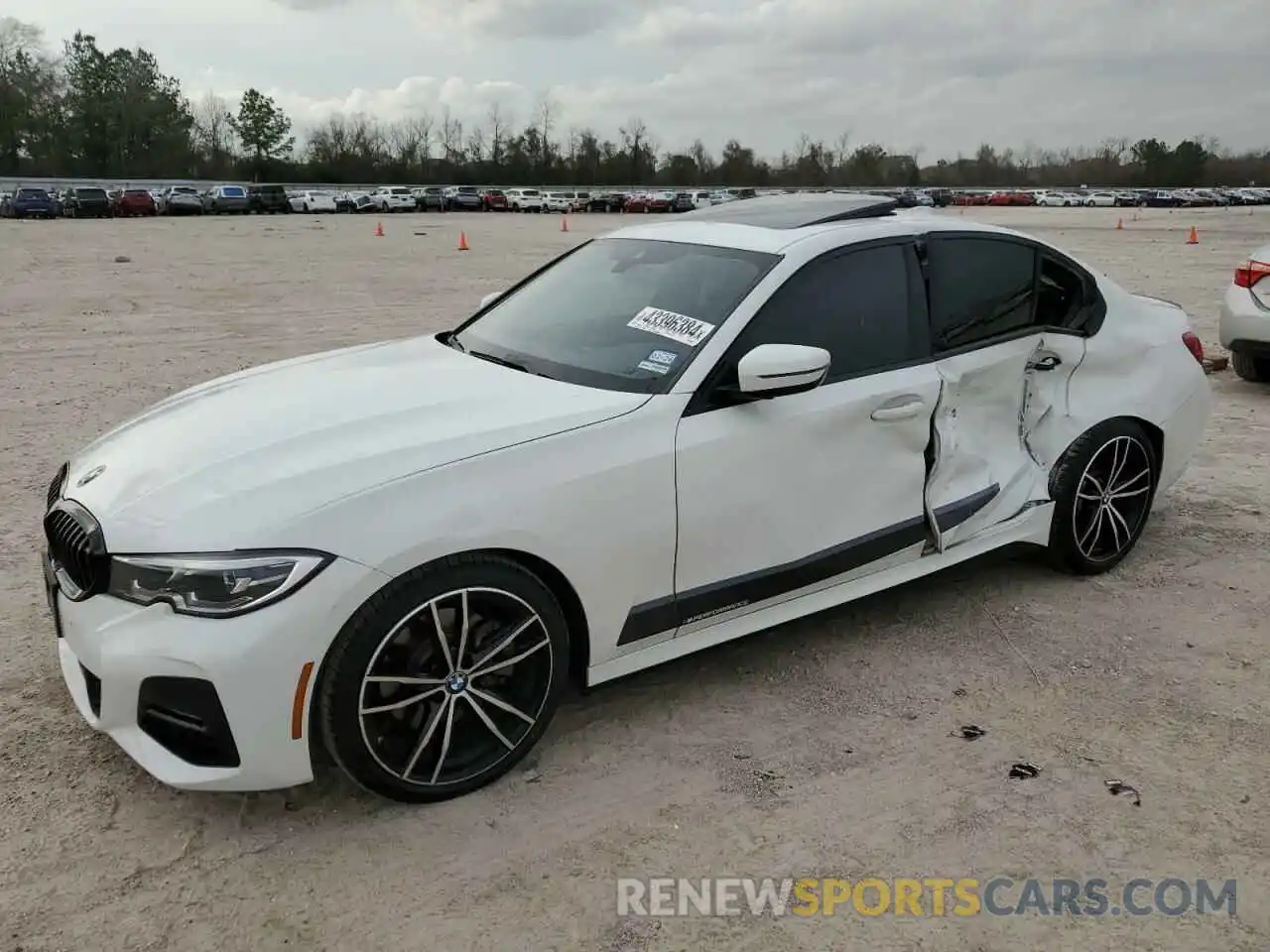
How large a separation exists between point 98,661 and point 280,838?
2.30 ft

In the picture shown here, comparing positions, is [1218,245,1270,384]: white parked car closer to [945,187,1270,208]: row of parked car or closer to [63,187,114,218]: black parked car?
[63,187,114,218]: black parked car

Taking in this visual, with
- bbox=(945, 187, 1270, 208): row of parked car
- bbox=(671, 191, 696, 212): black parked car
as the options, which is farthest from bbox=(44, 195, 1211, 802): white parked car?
bbox=(945, 187, 1270, 208): row of parked car

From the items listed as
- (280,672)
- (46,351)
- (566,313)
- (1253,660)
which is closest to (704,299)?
(566,313)

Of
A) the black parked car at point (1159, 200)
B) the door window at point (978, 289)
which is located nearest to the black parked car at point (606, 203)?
the black parked car at point (1159, 200)

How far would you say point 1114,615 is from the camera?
428 cm

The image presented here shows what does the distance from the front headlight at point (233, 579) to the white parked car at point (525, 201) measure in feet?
210

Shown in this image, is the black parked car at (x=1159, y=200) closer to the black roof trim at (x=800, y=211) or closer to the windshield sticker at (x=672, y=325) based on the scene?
the black roof trim at (x=800, y=211)

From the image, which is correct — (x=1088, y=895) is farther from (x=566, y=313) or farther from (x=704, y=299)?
(x=566, y=313)

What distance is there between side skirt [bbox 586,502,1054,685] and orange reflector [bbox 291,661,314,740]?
90cm

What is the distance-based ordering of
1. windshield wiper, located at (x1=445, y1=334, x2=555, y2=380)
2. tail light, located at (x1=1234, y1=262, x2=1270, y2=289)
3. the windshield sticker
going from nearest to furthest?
the windshield sticker, windshield wiper, located at (x1=445, y1=334, x2=555, y2=380), tail light, located at (x1=1234, y1=262, x2=1270, y2=289)

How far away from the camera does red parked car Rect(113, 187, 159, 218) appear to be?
49.1m

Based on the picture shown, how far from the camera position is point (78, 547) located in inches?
111

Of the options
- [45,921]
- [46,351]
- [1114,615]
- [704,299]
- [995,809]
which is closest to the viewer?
[45,921]

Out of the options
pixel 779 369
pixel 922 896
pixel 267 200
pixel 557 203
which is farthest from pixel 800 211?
pixel 557 203
